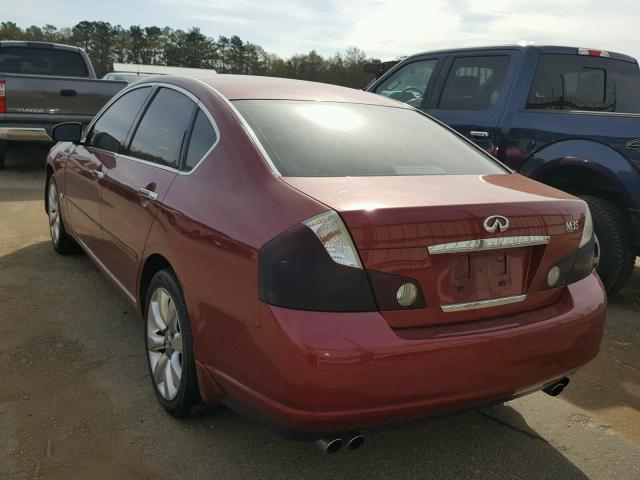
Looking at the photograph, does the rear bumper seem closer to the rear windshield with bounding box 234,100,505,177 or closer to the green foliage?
the rear windshield with bounding box 234,100,505,177

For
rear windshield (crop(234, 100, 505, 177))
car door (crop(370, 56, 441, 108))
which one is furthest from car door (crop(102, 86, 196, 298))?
car door (crop(370, 56, 441, 108))

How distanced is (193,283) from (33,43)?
31.3 ft

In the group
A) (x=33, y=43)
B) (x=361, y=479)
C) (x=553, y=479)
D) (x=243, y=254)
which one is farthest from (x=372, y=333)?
(x=33, y=43)

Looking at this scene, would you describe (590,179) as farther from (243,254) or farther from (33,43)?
(33,43)

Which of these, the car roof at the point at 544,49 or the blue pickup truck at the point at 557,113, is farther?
the car roof at the point at 544,49

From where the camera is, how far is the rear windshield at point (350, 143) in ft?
8.31

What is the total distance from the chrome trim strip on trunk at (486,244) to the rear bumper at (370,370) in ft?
0.92

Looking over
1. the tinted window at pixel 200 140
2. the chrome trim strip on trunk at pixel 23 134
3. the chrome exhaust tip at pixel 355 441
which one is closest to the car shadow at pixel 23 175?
the chrome trim strip on trunk at pixel 23 134

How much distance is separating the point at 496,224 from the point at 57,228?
4.28 meters

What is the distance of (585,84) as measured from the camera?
5508 mm

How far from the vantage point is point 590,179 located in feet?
15.3

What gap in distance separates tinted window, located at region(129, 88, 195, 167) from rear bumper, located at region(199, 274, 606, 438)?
50.4 inches

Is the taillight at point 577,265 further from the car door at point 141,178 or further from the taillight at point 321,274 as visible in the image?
the car door at point 141,178

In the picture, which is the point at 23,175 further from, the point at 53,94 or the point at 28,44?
the point at 28,44
